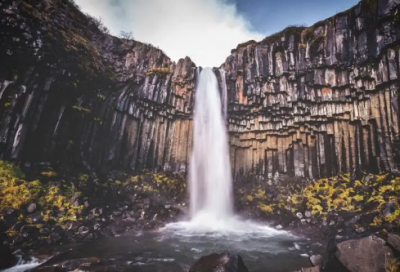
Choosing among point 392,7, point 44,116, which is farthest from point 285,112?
point 44,116

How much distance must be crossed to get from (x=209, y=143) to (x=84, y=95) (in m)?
11.8

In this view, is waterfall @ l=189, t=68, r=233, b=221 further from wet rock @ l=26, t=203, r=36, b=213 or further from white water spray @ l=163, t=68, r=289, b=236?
wet rock @ l=26, t=203, r=36, b=213

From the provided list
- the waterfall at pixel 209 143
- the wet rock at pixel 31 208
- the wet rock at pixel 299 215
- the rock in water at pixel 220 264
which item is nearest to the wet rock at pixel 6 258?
the wet rock at pixel 31 208

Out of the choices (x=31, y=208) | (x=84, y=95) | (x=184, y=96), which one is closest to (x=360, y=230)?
(x=184, y=96)

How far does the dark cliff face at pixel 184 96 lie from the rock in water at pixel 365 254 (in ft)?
37.2

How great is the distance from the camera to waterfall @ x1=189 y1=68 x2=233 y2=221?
22.2 metres

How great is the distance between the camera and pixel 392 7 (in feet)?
51.4

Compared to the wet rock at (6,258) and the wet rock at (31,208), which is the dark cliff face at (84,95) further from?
the wet rock at (6,258)

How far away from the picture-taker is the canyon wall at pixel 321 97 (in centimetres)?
1639

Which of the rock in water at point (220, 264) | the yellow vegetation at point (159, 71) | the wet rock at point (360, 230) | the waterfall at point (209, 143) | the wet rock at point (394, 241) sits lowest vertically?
the rock in water at point (220, 264)

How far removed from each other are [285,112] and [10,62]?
20.9m

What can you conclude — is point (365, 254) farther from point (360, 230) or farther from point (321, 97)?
point (321, 97)

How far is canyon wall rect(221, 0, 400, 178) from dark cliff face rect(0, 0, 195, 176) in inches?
242

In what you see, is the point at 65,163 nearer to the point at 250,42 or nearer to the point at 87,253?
the point at 87,253
